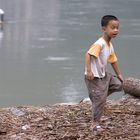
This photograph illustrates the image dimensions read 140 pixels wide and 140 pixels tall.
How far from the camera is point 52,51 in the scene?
1190 centimetres

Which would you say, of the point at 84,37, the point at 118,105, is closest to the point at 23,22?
the point at 84,37

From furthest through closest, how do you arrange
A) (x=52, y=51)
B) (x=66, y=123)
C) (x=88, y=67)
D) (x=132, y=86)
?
(x=52, y=51)
(x=132, y=86)
(x=66, y=123)
(x=88, y=67)

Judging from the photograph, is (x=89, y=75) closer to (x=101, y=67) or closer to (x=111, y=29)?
(x=101, y=67)

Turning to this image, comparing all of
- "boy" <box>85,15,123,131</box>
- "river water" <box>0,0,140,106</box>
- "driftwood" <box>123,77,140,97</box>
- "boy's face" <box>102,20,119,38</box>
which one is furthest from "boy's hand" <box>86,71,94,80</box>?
"river water" <box>0,0,140,106</box>

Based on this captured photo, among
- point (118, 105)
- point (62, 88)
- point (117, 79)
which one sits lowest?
point (62, 88)

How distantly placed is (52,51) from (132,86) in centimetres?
712

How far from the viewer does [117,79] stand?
12.4 ft

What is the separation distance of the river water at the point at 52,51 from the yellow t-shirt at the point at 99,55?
408cm

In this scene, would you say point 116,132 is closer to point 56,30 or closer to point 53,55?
point 53,55

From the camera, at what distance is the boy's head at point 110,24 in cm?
354

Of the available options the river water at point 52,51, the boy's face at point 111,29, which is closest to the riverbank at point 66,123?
the boy's face at point 111,29

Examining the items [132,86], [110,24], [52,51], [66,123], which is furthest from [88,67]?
[52,51]

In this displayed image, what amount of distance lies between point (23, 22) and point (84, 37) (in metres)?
4.14

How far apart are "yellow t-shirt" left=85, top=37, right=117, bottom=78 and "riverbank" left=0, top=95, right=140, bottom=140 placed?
427mm
